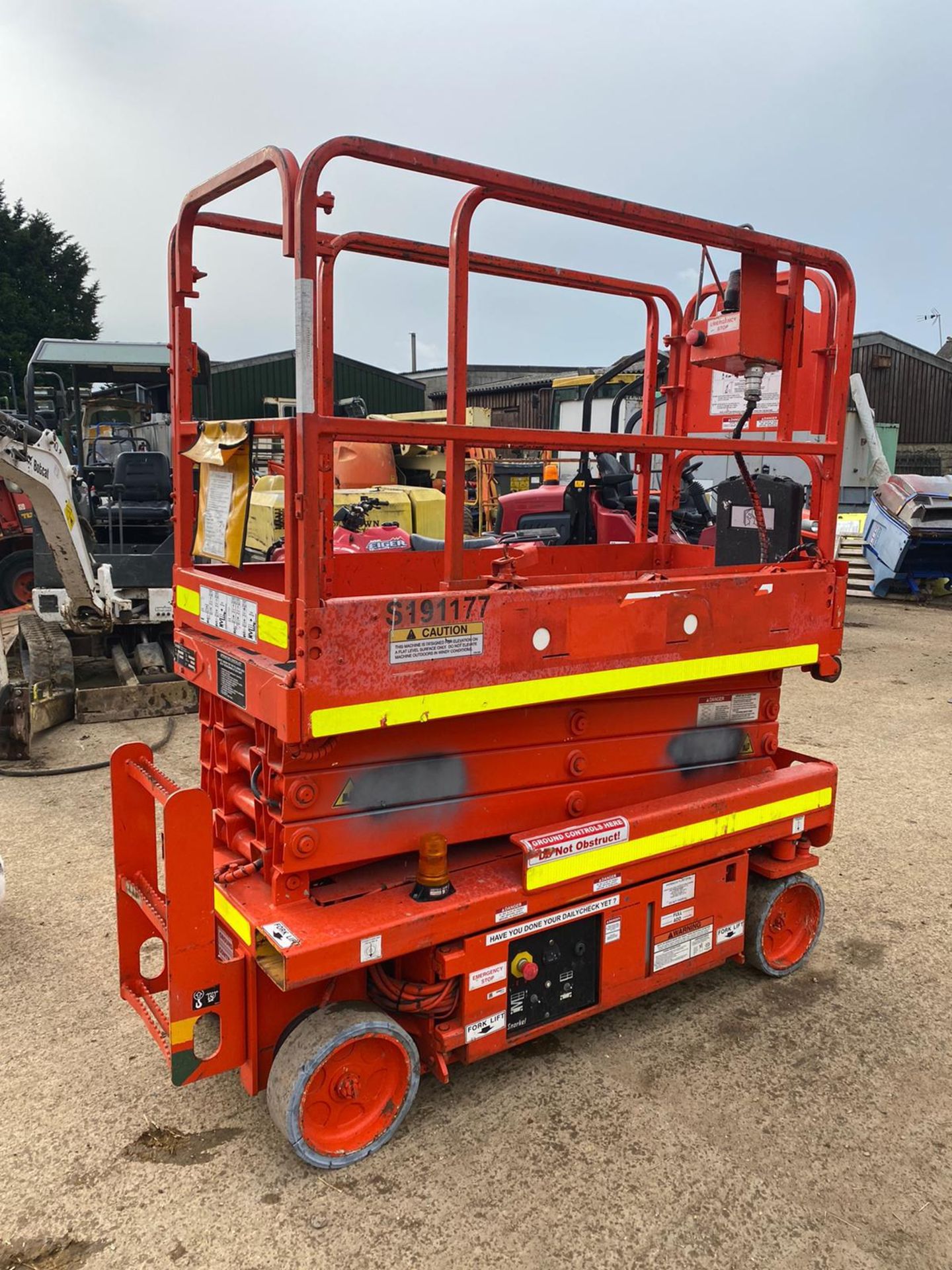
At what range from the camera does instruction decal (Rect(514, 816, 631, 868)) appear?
2729mm

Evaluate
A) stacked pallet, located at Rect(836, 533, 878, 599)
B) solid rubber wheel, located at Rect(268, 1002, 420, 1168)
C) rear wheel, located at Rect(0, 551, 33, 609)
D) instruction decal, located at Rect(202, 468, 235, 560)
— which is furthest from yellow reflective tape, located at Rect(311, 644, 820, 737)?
stacked pallet, located at Rect(836, 533, 878, 599)

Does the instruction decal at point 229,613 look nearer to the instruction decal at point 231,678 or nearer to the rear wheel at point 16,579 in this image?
the instruction decal at point 231,678

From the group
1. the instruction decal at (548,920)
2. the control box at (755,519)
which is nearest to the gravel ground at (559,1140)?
the instruction decal at (548,920)

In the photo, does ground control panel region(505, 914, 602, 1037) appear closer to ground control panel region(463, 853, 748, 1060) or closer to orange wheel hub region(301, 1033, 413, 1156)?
ground control panel region(463, 853, 748, 1060)

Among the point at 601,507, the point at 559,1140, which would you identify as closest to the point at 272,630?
the point at 559,1140

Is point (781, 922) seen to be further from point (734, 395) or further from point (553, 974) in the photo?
point (734, 395)

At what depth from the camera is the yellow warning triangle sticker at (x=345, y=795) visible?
2566 mm

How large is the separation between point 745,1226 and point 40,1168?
189 centimetres

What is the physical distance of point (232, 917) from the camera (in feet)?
8.47

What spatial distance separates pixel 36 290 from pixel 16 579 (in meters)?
26.1

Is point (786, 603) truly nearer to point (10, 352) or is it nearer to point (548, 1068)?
point (548, 1068)

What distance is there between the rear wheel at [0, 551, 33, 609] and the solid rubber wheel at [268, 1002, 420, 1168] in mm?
9572

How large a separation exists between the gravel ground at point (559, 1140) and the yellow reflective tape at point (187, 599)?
147cm

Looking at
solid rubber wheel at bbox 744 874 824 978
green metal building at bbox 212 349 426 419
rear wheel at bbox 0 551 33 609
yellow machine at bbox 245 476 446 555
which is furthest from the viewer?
green metal building at bbox 212 349 426 419
